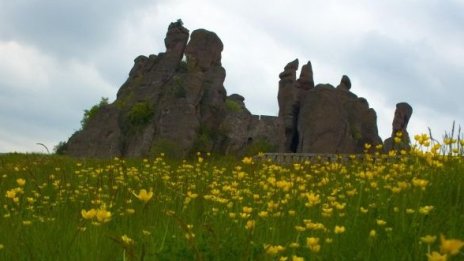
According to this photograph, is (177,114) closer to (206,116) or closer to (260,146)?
(206,116)

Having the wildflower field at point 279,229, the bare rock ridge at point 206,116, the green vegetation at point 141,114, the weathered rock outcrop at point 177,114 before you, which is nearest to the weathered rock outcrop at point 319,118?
the bare rock ridge at point 206,116

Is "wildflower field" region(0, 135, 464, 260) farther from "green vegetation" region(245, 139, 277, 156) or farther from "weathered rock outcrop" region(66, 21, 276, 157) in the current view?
"green vegetation" region(245, 139, 277, 156)

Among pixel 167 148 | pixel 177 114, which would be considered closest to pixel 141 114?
pixel 177 114

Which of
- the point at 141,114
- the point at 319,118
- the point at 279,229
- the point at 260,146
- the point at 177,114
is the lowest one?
the point at 279,229

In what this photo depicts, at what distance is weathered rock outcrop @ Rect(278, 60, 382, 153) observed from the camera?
2002 inches

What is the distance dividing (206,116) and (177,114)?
2776 millimetres

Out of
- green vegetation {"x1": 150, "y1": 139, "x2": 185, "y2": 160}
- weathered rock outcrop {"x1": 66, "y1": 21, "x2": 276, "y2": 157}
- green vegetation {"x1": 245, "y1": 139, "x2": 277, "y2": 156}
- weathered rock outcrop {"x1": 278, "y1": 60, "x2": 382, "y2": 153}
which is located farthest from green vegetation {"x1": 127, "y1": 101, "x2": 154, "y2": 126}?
weathered rock outcrop {"x1": 278, "y1": 60, "x2": 382, "y2": 153}

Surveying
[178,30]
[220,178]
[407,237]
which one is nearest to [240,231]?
[407,237]

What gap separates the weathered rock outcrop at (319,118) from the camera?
167ft

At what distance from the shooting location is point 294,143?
53438 millimetres

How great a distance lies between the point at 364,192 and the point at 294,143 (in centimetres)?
4503

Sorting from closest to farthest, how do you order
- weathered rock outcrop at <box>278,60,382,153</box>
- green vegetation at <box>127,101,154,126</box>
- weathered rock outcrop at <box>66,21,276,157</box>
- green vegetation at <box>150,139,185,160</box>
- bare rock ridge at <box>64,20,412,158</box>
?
green vegetation at <box>150,139,185,160</box> → weathered rock outcrop at <box>66,21,276,157</box> → bare rock ridge at <box>64,20,412,158</box> → green vegetation at <box>127,101,154,126</box> → weathered rock outcrop at <box>278,60,382,153</box>

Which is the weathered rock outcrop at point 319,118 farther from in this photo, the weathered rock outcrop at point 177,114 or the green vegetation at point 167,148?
the green vegetation at point 167,148

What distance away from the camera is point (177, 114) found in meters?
44.3
